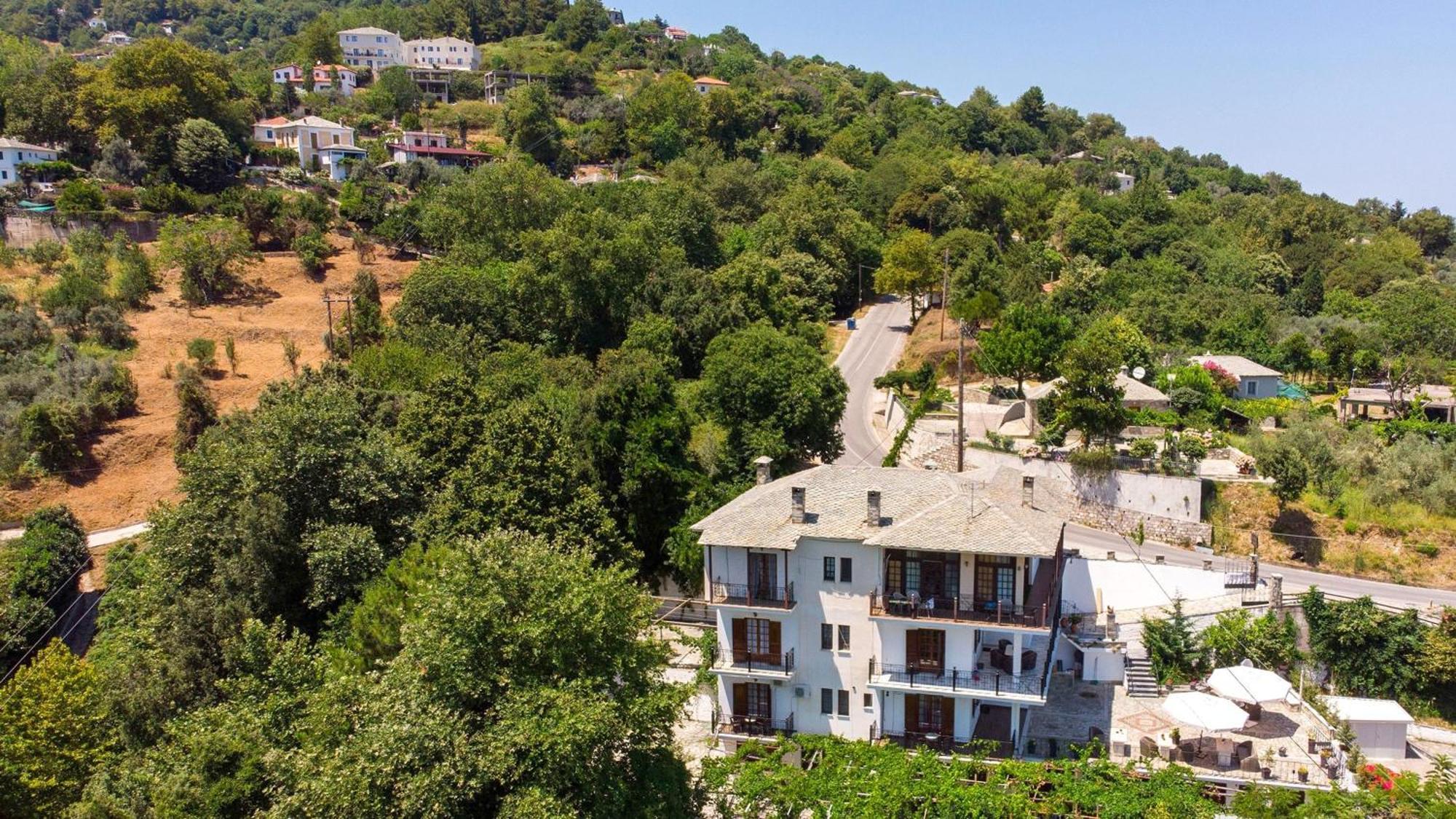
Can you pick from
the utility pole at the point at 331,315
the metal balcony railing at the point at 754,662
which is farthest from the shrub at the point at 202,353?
the metal balcony railing at the point at 754,662

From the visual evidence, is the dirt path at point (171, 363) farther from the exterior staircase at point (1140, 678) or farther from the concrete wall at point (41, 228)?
the exterior staircase at point (1140, 678)

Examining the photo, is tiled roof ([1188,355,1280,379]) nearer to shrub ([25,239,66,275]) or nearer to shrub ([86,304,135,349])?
shrub ([86,304,135,349])

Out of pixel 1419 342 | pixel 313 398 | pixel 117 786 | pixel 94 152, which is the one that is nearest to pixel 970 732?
pixel 117 786

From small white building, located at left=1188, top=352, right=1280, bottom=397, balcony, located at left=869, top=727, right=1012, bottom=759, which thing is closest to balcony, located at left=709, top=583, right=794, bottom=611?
balcony, located at left=869, top=727, right=1012, bottom=759

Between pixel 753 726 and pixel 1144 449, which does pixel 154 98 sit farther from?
pixel 1144 449

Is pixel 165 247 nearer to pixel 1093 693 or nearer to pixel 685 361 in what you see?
pixel 685 361
